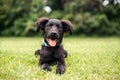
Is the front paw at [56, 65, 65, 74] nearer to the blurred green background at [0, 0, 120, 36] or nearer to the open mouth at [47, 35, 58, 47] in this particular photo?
the open mouth at [47, 35, 58, 47]

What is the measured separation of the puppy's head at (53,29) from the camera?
663 cm

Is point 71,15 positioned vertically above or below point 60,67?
below

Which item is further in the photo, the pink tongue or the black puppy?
the pink tongue

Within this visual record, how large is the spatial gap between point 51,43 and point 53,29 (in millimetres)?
334

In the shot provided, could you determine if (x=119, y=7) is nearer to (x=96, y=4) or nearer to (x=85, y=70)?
(x=96, y=4)

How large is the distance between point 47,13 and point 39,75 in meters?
30.5

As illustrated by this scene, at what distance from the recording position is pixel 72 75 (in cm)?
625

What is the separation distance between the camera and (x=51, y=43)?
683cm

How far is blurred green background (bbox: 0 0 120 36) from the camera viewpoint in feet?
114

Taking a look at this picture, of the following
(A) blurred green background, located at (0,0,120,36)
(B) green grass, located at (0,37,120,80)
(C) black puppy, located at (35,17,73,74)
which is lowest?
(A) blurred green background, located at (0,0,120,36)

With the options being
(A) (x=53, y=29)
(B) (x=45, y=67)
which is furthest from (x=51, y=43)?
(B) (x=45, y=67)

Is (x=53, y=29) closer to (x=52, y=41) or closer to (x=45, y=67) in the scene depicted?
(x=52, y=41)

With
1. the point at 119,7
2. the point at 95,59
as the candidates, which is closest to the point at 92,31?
the point at 119,7

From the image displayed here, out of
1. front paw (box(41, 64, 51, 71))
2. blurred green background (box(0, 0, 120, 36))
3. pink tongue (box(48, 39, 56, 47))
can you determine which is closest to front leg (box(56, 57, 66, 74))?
front paw (box(41, 64, 51, 71))
